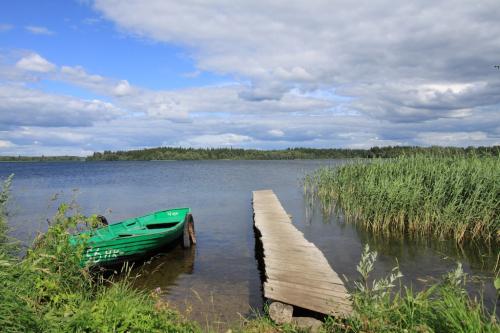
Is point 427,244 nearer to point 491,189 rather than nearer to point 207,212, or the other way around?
point 491,189

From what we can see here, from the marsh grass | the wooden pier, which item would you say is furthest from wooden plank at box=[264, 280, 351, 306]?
the marsh grass

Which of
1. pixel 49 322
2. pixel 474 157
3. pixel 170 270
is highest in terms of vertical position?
pixel 474 157

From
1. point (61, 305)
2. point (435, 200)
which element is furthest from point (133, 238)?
point (435, 200)

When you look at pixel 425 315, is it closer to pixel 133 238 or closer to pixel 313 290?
pixel 313 290

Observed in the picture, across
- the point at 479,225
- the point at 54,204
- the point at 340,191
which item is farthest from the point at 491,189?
the point at 54,204

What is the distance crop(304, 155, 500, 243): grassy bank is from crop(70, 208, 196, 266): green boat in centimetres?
679

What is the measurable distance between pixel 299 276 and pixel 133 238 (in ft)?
14.6

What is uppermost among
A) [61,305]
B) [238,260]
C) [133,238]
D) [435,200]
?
[435,200]

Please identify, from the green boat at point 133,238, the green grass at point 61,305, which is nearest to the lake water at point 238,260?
the green boat at point 133,238

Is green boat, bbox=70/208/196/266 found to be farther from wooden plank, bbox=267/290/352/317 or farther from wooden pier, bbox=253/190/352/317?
wooden plank, bbox=267/290/352/317

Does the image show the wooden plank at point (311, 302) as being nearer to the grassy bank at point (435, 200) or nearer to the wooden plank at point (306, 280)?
the wooden plank at point (306, 280)

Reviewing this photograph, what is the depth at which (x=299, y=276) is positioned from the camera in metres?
7.20

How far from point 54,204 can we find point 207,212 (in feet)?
33.3

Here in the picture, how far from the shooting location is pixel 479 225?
38.6 ft
